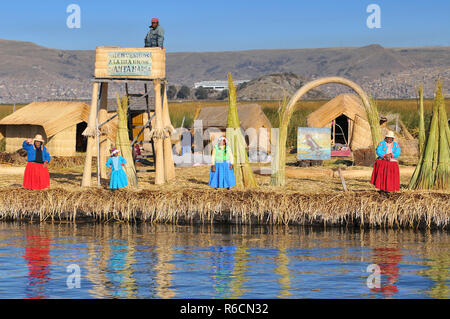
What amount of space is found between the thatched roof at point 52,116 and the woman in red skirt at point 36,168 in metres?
9.77

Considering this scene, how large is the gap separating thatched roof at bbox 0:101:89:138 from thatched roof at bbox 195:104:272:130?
4597 millimetres

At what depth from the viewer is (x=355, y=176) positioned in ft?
63.4

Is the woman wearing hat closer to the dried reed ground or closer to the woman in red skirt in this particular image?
the dried reed ground

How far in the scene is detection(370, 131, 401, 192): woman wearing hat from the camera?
14762 millimetres

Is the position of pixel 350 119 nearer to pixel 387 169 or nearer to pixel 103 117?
pixel 103 117

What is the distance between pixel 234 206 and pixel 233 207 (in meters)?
0.03

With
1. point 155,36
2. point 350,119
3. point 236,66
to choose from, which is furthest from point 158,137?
point 236,66

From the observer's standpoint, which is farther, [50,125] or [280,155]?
[50,125]

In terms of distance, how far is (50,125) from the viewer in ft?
85.8

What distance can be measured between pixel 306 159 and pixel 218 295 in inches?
485

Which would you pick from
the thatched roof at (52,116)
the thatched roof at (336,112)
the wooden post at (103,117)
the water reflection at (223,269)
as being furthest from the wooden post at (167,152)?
the thatched roof at (336,112)

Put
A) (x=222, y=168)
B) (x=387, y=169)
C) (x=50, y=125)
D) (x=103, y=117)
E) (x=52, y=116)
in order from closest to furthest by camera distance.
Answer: (x=387, y=169)
(x=222, y=168)
(x=103, y=117)
(x=50, y=125)
(x=52, y=116)

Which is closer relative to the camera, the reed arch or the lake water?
the lake water

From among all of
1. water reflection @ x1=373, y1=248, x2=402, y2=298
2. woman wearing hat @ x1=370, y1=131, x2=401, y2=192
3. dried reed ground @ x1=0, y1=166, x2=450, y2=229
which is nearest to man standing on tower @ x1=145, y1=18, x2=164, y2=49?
dried reed ground @ x1=0, y1=166, x2=450, y2=229
